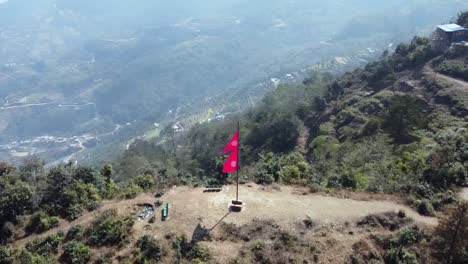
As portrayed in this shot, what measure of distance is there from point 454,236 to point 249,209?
11472 millimetres

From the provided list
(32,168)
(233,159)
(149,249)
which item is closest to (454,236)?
(233,159)

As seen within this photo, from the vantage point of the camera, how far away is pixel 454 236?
1984cm

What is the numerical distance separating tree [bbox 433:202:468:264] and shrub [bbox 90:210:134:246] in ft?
56.2

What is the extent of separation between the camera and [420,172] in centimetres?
3145

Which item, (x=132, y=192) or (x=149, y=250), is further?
(x=132, y=192)

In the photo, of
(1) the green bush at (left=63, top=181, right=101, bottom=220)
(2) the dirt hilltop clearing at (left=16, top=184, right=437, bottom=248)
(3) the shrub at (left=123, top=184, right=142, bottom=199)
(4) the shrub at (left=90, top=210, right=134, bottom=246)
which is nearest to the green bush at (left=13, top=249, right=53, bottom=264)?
(4) the shrub at (left=90, top=210, right=134, bottom=246)

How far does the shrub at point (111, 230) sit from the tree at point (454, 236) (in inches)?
675

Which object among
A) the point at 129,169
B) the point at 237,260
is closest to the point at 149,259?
the point at 237,260

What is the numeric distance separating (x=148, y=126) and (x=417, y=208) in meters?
161

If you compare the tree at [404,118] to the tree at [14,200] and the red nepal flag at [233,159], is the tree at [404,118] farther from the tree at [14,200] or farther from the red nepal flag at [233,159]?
the tree at [14,200]

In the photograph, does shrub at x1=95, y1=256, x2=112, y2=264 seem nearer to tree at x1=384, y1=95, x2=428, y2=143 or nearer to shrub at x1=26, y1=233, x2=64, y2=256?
shrub at x1=26, y1=233, x2=64, y2=256

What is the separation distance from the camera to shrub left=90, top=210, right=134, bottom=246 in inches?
993

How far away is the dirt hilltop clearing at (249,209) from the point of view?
2544 cm

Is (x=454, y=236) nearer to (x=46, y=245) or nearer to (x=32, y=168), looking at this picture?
(x=46, y=245)
